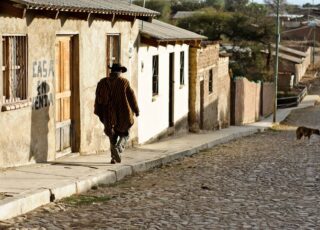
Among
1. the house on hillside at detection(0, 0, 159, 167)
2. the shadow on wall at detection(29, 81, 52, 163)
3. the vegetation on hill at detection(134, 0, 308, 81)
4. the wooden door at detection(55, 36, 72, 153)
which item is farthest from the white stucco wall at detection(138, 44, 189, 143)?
the vegetation on hill at detection(134, 0, 308, 81)

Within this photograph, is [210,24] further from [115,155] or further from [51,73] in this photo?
[51,73]

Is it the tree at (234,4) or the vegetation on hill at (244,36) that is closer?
the vegetation on hill at (244,36)

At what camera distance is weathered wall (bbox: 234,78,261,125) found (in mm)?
36500

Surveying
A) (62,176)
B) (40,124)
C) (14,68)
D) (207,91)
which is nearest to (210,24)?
(207,91)

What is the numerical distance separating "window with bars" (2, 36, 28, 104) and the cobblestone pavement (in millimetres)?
2107

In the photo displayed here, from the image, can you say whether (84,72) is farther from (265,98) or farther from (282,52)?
(282,52)

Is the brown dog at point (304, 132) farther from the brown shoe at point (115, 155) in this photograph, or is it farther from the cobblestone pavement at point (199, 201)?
the brown shoe at point (115, 155)

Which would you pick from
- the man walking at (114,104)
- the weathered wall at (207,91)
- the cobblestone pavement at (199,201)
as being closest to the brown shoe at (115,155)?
the man walking at (114,104)

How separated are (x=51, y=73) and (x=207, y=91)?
1643cm

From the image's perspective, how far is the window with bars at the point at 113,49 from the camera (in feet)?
51.8

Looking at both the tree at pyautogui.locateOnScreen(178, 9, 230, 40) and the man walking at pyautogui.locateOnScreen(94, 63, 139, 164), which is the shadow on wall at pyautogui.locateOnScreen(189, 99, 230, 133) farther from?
the tree at pyautogui.locateOnScreen(178, 9, 230, 40)

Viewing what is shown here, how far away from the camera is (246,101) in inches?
1543

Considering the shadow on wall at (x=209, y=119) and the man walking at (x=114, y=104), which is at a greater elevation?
the man walking at (x=114, y=104)

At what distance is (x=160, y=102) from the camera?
21125 mm
